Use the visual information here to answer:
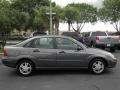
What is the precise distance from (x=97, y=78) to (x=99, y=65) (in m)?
0.75

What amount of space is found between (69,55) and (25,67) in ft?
5.49

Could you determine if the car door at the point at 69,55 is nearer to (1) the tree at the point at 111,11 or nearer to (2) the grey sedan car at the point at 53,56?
(2) the grey sedan car at the point at 53,56

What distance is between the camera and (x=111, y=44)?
17.5 meters

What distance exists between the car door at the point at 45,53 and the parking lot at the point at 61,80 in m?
0.48

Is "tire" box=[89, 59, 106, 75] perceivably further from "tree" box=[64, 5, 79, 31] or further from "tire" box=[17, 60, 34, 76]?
"tree" box=[64, 5, 79, 31]

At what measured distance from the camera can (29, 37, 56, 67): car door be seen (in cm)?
888

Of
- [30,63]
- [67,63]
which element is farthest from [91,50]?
[30,63]

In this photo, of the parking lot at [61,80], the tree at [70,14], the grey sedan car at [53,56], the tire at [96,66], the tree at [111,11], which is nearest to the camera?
the parking lot at [61,80]

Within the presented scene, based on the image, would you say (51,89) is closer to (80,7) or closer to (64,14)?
(64,14)

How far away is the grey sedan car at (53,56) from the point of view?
884 centimetres

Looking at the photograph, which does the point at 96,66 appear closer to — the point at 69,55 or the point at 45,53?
the point at 69,55

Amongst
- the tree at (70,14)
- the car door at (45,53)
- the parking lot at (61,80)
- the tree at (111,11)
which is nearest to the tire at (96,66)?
the parking lot at (61,80)

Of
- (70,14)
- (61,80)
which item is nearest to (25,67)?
(61,80)

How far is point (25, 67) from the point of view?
8.88 m
